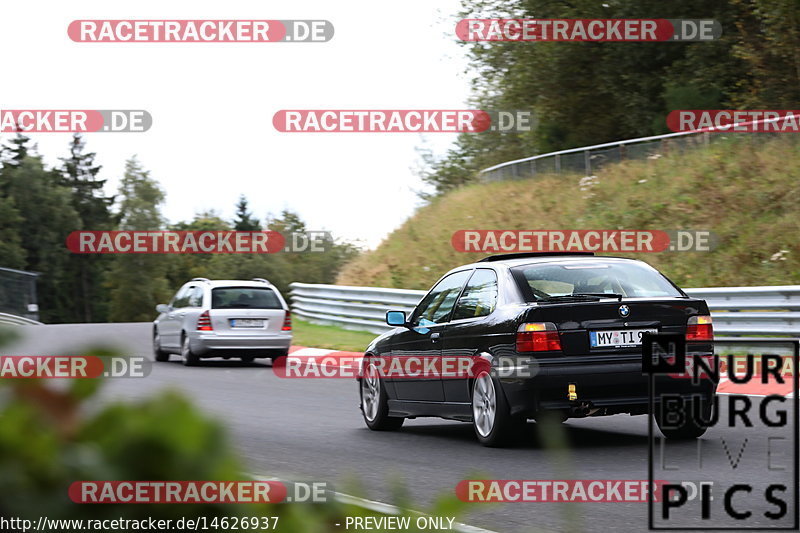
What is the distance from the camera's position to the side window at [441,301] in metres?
10.9

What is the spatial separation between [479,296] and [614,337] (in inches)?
58.3

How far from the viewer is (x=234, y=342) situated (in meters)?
21.9

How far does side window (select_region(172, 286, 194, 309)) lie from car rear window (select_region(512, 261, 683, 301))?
14109mm

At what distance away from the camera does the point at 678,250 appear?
2547 centimetres

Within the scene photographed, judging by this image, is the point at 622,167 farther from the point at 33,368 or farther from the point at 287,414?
the point at 33,368

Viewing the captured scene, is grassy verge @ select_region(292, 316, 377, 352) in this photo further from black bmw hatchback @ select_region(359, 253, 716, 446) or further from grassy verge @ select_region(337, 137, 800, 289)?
black bmw hatchback @ select_region(359, 253, 716, 446)

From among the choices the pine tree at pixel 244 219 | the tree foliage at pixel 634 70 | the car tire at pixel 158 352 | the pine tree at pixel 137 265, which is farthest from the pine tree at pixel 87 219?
the car tire at pixel 158 352

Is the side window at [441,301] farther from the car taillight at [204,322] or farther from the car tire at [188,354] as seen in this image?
the car tire at [188,354]

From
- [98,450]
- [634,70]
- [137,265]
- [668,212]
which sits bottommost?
[137,265]

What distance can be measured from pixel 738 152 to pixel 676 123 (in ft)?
21.9

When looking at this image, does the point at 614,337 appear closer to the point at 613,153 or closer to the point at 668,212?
the point at 668,212

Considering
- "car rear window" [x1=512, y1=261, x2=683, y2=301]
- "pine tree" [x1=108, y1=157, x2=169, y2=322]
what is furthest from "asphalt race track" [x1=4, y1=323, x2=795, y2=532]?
"pine tree" [x1=108, y1=157, x2=169, y2=322]

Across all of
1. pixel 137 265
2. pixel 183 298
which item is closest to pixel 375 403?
pixel 183 298

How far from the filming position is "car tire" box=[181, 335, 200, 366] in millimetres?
22141
